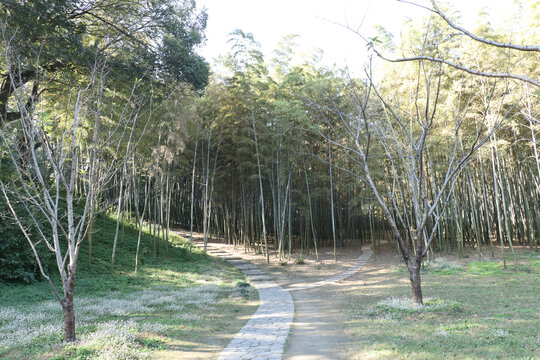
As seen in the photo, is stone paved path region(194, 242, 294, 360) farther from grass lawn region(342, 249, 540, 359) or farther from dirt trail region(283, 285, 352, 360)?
grass lawn region(342, 249, 540, 359)

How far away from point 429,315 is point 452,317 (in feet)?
0.94

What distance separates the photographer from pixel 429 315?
14.6ft

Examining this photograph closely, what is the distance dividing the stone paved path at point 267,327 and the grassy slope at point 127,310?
25 cm

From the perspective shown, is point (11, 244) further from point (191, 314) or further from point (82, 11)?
point (82, 11)

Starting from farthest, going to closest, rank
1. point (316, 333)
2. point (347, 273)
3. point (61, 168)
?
point (347, 273) < point (316, 333) < point (61, 168)

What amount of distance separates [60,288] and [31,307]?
160 centimetres

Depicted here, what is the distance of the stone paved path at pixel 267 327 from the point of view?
11.4 feet

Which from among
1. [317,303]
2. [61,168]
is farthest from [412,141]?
[61,168]

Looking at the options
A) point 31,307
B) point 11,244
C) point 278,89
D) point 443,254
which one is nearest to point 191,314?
point 31,307

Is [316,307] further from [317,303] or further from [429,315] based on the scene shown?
[429,315]

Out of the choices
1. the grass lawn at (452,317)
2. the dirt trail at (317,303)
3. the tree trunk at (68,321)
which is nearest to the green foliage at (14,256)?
the tree trunk at (68,321)

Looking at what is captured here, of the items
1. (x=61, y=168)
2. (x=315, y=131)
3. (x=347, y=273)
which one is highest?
(x=315, y=131)

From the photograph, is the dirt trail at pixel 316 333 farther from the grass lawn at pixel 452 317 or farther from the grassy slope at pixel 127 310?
the grassy slope at pixel 127 310

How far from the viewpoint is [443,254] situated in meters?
11.4
